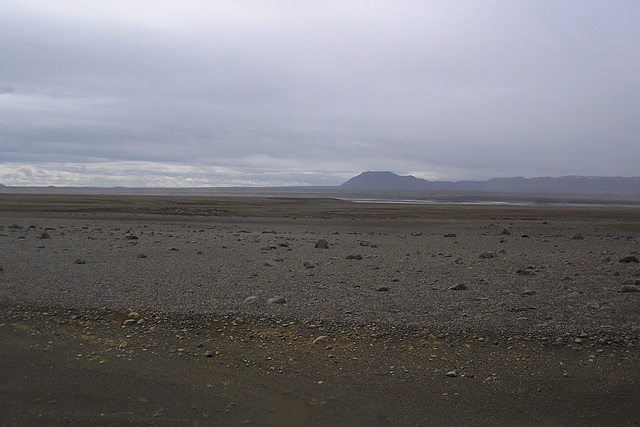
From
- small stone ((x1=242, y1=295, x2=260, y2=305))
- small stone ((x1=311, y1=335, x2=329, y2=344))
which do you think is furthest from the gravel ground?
small stone ((x1=311, y1=335, x2=329, y2=344))

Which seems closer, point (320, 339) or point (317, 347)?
point (317, 347)

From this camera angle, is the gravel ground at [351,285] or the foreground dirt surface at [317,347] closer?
the foreground dirt surface at [317,347]

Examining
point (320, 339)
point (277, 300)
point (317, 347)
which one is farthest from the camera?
point (277, 300)

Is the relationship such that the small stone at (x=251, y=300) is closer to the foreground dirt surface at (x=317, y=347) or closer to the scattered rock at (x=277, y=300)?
the foreground dirt surface at (x=317, y=347)

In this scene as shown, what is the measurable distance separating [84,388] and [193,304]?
2.82 meters

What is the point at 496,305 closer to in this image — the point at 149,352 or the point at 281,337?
the point at 281,337

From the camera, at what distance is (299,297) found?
8211 mm

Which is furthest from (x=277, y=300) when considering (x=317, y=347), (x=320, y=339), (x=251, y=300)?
(x=317, y=347)

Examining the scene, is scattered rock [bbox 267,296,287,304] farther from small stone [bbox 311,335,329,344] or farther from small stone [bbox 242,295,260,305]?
small stone [bbox 311,335,329,344]

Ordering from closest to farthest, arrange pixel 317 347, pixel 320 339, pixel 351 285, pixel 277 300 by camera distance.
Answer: pixel 317 347, pixel 320 339, pixel 277 300, pixel 351 285

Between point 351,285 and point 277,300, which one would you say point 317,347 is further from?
point 351,285

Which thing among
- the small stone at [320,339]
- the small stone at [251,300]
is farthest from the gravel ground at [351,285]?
the small stone at [320,339]

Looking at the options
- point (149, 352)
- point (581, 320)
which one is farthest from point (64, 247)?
point (581, 320)

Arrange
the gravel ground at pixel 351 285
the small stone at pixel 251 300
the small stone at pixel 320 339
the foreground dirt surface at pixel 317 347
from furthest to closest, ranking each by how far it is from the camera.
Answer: the small stone at pixel 251 300 → the gravel ground at pixel 351 285 → the small stone at pixel 320 339 → the foreground dirt surface at pixel 317 347
